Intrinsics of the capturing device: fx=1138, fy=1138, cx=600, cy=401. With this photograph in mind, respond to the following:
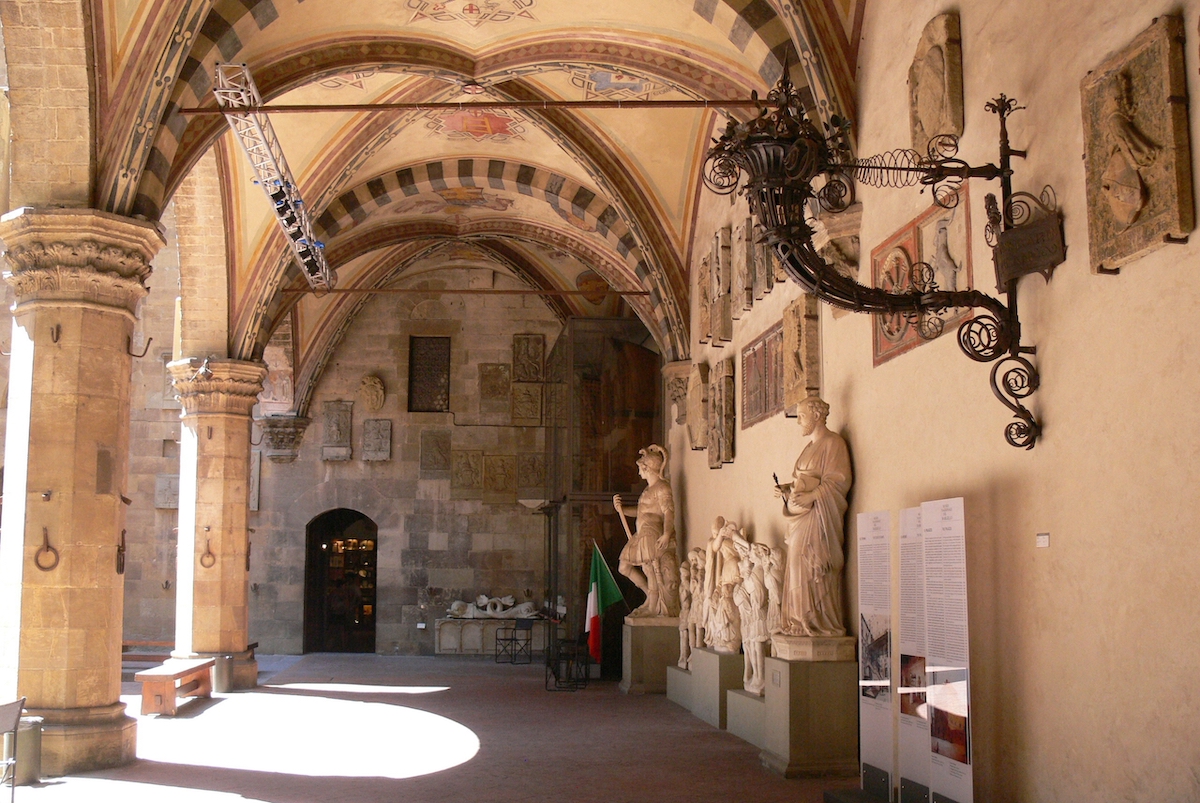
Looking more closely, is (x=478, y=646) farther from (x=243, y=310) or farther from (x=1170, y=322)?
(x=1170, y=322)

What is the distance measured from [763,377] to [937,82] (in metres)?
4.46

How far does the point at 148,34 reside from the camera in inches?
342

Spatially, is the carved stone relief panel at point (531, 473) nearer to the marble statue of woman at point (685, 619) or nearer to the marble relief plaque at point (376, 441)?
the marble relief plaque at point (376, 441)

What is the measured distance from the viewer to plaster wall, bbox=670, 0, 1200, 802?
172 inches

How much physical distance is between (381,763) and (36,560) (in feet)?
9.46

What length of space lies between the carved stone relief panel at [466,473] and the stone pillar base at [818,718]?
43.2 feet

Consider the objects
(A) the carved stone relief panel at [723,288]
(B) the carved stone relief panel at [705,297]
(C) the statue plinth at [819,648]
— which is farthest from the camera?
(B) the carved stone relief panel at [705,297]

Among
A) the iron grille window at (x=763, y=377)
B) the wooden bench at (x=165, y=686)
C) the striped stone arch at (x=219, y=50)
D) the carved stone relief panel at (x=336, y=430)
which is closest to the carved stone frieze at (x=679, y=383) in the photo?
the iron grille window at (x=763, y=377)

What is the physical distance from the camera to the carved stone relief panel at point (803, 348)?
900 centimetres

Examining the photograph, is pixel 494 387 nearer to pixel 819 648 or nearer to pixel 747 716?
pixel 747 716

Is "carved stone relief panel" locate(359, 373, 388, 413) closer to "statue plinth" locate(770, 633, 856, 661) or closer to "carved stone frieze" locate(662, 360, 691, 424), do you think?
"carved stone frieze" locate(662, 360, 691, 424)

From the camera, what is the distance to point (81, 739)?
804cm

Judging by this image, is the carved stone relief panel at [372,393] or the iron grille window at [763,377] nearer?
the iron grille window at [763,377]

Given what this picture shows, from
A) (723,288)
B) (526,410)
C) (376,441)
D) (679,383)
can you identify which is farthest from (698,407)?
(376,441)
